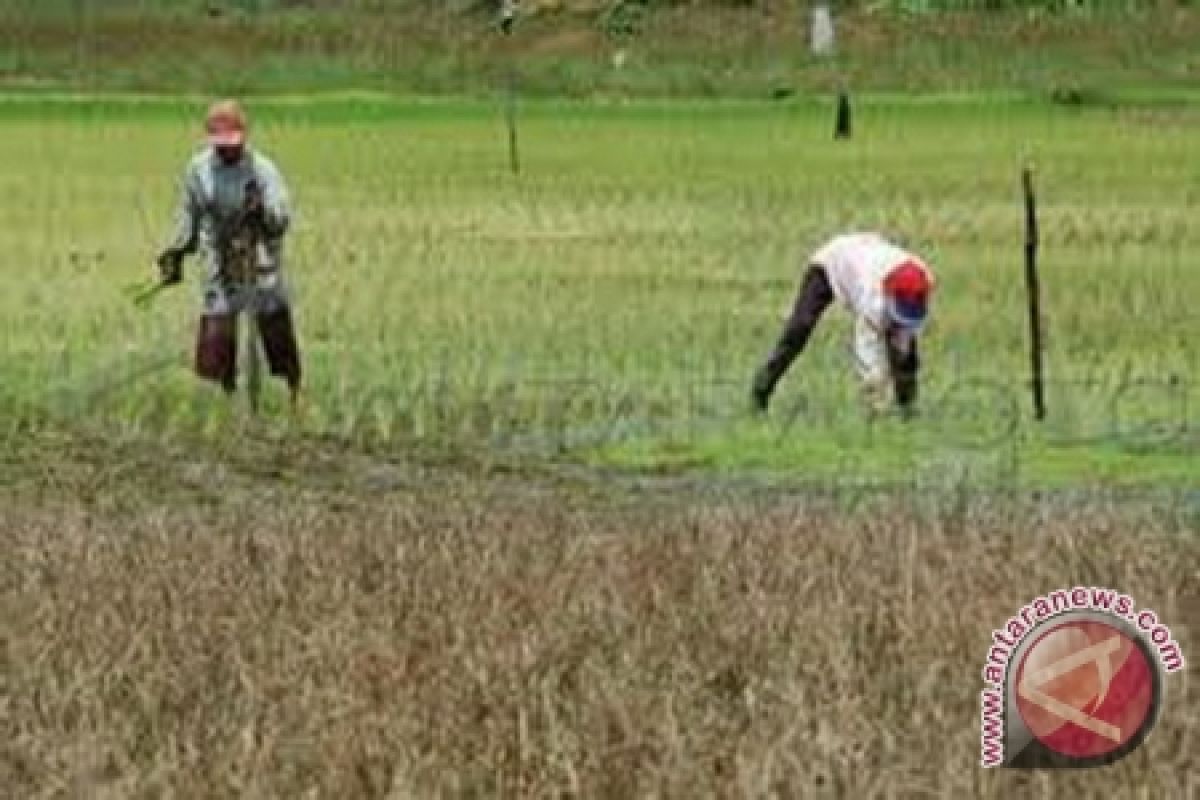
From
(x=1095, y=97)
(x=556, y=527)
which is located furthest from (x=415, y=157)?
(x=556, y=527)

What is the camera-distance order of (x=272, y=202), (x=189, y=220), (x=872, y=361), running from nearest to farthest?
(x=872, y=361), (x=272, y=202), (x=189, y=220)

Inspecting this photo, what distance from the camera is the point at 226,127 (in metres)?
17.1

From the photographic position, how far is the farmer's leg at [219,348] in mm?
17766

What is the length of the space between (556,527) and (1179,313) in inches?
486

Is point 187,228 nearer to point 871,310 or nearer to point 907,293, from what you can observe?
point 871,310

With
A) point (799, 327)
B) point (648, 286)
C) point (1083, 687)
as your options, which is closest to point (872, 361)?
point (799, 327)

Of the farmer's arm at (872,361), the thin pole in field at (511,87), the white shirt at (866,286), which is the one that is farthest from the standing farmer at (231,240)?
the thin pole in field at (511,87)

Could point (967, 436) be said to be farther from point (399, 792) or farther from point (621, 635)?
point (399, 792)

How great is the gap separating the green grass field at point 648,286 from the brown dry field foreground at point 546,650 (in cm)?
439

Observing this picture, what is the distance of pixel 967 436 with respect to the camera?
52.2 ft

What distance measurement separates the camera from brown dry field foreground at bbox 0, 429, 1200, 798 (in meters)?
6.98

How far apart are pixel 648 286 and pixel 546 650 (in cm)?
1689

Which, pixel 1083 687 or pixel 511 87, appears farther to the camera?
pixel 511 87

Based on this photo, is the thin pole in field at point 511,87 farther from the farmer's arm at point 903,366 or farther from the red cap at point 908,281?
the red cap at point 908,281
